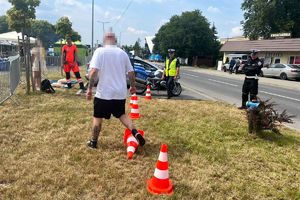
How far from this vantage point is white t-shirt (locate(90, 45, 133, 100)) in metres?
5.11

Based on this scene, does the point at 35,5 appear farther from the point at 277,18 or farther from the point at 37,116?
the point at 277,18

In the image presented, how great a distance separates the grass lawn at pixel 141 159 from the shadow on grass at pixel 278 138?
0.08 ft

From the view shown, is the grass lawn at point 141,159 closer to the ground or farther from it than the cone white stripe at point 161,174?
closer to the ground

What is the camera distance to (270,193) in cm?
415

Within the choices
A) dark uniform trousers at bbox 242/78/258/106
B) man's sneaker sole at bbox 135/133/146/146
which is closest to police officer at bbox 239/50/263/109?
dark uniform trousers at bbox 242/78/258/106

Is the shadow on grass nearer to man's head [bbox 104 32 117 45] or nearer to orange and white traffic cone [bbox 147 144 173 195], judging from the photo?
orange and white traffic cone [bbox 147 144 173 195]

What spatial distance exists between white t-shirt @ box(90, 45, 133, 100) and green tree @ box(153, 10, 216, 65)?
56514 mm

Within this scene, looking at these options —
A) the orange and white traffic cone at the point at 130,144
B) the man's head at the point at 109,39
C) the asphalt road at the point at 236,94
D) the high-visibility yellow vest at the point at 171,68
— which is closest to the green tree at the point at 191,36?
the asphalt road at the point at 236,94

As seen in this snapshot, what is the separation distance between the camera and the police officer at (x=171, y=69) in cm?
1144

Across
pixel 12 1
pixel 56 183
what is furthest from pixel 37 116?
pixel 12 1

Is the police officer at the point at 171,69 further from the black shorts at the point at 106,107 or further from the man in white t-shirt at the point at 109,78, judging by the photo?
the black shorts at the point at 106,107

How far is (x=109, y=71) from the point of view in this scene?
5.11 m

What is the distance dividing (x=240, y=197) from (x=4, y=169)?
3001 millimetres

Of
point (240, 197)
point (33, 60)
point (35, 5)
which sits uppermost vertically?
point (35, 5)
